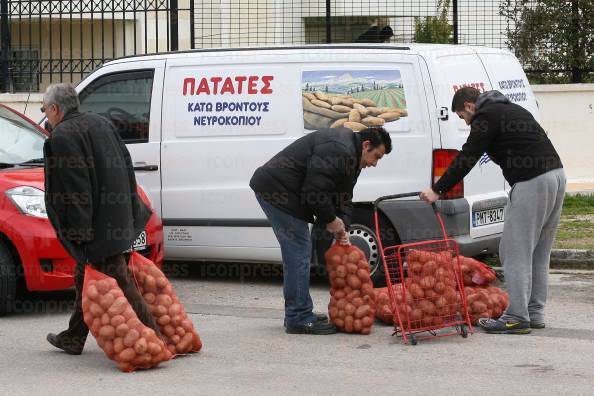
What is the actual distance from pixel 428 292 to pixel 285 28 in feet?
34.5

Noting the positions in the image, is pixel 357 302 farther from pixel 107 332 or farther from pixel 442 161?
pixel 107 332

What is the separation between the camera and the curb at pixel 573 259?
1094 cm

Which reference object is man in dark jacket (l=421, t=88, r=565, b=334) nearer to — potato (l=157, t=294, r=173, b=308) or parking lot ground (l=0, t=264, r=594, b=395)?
parking lot ground (l=0, t=264, r=594, b=395)

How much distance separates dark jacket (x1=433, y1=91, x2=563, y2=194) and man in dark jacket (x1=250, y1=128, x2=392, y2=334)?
0.55 m

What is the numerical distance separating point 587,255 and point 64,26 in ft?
51.3

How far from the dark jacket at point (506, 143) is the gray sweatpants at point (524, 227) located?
3.7 inches


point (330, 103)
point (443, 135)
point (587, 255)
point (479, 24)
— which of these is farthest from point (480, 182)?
point (479, 24)

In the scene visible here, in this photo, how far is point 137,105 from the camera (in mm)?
10062

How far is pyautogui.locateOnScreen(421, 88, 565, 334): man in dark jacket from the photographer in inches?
298

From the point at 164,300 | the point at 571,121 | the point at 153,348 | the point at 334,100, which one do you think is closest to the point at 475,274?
the point at 334,100

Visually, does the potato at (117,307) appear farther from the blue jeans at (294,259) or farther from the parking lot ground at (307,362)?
Answer: the blue jeans at (294,259)

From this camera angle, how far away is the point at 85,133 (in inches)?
271

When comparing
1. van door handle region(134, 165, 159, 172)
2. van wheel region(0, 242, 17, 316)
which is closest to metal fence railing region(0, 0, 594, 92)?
van door handle region(134, 165, 159, 172)

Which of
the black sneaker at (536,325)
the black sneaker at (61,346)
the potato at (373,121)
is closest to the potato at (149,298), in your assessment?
the black sneaker at (61,346)
